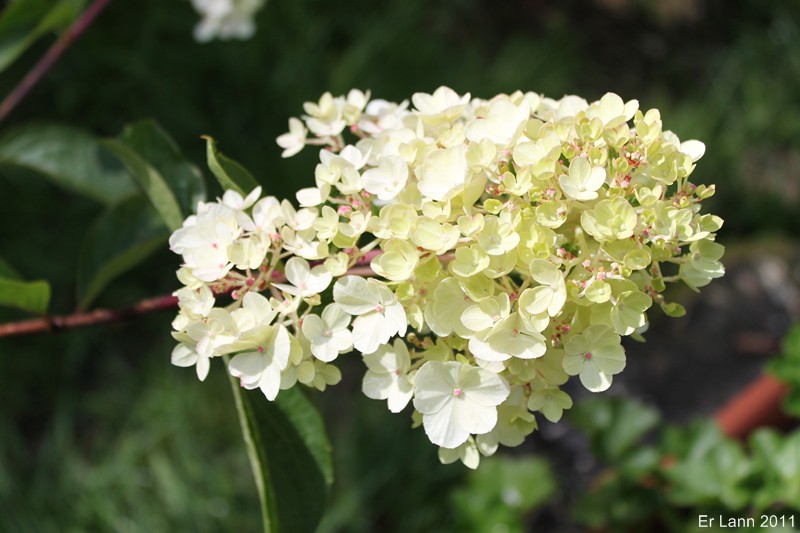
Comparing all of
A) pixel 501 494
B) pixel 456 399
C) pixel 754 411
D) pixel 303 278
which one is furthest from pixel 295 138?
pixel 754 411

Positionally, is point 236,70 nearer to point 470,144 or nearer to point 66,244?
point 66,244

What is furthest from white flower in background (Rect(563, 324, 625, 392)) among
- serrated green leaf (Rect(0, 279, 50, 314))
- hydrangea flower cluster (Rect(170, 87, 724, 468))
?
serrated green leaf (Rect(0, 279, 50, 314))

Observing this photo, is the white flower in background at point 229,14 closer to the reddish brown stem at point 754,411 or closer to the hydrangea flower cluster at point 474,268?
the hydrangea flower cluster at point 474,268

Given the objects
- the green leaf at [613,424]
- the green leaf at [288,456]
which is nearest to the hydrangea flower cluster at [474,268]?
the green leaf at [288,456]

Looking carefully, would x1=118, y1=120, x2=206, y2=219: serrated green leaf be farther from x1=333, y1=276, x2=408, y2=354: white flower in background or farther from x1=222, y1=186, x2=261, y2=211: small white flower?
x1=333, y1=276, x2=408, y2=354: white flower in background

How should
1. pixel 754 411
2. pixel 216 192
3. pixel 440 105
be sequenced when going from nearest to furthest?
1. pixel 440 105
2. pixel 754 411
3. pixel 216 192

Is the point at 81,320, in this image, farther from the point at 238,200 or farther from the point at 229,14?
A: the point at 229,14
